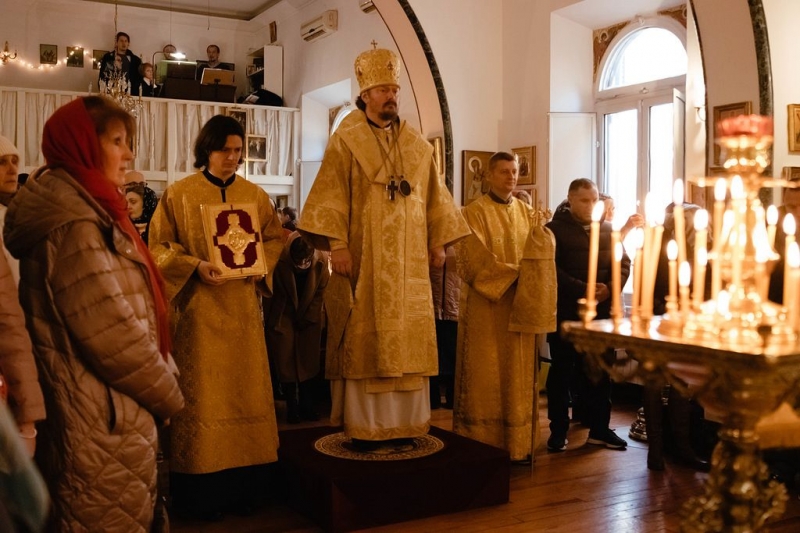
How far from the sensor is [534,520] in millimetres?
3674

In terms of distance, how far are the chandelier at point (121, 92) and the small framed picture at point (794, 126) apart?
747 cm

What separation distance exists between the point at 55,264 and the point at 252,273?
4.97ft

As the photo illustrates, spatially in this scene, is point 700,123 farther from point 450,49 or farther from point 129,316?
point 129,316

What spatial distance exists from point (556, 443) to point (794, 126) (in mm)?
2428

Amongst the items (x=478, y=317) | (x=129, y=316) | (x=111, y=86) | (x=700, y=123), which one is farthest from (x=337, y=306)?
(x=111, y=86)

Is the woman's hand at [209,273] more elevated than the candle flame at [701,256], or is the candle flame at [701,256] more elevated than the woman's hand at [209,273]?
the candle flame at [701,256]

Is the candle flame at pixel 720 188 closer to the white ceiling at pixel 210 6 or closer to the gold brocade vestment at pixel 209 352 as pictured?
the gold brocade vestment at pixel 209 352

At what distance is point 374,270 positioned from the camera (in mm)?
3775

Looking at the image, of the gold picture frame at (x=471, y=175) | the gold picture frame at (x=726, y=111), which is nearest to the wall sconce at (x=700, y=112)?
the gold picture frame at (x=726, y=111)

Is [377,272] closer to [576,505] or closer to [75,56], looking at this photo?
[576,505]

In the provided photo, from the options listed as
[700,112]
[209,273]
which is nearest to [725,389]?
[209,273]

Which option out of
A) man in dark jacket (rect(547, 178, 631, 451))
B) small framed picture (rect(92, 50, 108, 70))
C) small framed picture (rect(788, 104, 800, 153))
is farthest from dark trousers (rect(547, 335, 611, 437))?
small framed picture (rect(92, 50, 108, 70))

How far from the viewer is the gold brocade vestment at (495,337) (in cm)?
447

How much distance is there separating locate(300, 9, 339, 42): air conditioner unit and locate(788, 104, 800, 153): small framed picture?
295 inches
